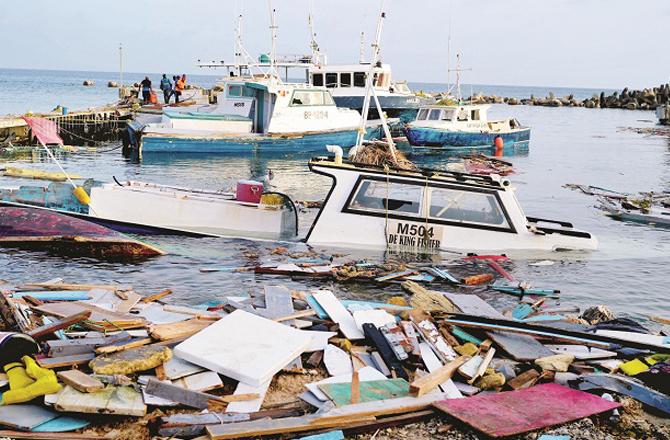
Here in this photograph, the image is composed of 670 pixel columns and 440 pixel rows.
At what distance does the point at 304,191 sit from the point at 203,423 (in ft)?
62.1

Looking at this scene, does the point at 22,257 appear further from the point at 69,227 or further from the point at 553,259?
the point at 553,259

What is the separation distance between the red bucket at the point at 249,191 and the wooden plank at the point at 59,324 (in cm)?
672

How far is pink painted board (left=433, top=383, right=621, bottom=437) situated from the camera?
5.41 meters

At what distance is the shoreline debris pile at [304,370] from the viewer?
531 centimetres

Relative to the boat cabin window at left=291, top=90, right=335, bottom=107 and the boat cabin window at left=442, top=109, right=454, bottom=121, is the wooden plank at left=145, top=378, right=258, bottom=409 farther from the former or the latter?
the boat cabin window at left=442, top=109, right=454, bottom=121

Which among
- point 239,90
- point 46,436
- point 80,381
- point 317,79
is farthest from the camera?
point 317,79

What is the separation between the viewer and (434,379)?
601cm

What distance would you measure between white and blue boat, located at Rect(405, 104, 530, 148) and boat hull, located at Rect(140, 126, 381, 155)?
5.71 m

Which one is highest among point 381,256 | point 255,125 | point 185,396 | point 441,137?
point 255,125

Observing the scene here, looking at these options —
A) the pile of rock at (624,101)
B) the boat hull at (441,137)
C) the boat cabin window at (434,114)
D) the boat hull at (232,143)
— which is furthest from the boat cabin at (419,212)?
the pile of rock at (624,101)

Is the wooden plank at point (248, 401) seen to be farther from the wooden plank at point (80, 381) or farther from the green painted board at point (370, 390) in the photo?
the wooden plank at point (80, 381)

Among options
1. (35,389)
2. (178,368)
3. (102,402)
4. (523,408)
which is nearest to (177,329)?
(178,368)

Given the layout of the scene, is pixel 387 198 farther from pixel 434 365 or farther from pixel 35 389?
pixel 35 389

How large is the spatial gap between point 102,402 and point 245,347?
4.84 ft
